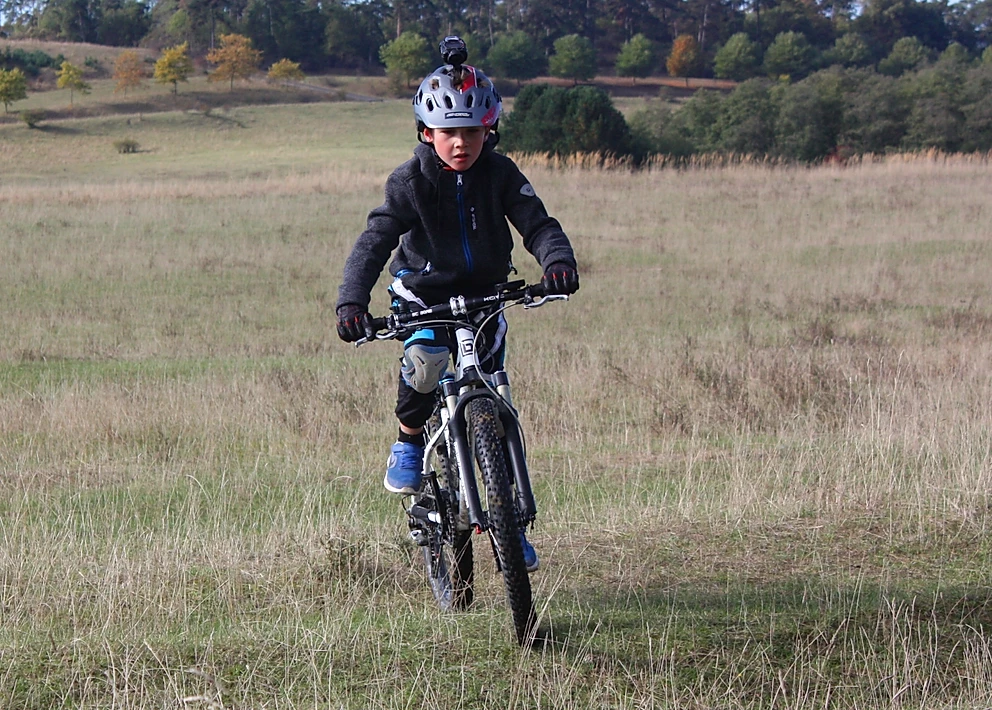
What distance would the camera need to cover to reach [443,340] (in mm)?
4559

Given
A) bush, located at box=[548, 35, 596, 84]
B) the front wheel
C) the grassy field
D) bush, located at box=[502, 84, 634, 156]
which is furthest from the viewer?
bush, located at box=[548, 35, 596, 84]

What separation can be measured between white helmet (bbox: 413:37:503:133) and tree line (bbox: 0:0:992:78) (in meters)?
95.5

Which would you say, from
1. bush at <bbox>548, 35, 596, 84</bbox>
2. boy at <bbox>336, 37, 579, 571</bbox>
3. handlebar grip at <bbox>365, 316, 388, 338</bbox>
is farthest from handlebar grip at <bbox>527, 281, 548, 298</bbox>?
A: bush at <bbox>548, 35, 596, 84</bbox>

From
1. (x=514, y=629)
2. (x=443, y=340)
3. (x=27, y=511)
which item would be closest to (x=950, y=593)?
(x=514, y=629)

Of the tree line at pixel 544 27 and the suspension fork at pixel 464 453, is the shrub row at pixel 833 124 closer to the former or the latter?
the suspension fork at pixel 464 453

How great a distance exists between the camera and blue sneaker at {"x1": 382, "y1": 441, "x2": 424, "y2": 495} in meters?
4.77

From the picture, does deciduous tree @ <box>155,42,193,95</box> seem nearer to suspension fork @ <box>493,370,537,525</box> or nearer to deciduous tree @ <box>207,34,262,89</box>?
deciduous tree @ <box>207,34,262,89</box>

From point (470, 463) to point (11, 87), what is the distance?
86047 millimetres

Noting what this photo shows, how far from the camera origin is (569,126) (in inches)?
1737

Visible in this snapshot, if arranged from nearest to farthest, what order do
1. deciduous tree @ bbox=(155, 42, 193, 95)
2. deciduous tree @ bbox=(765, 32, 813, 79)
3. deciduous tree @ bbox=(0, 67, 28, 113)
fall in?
deciduous tree @ bbox=(0, 67, 28, 113)
deciduous tree @ bbox=(155, 42, 193, 95)
deciduous tree @ bbox=(765, 32, 813, 79)

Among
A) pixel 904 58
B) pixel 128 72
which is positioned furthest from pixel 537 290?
pixel 904 58

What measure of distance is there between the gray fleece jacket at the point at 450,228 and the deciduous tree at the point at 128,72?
94.9 metres

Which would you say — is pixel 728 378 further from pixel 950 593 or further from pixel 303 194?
pixel 303 194

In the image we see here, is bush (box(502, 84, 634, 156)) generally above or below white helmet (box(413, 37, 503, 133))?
below
